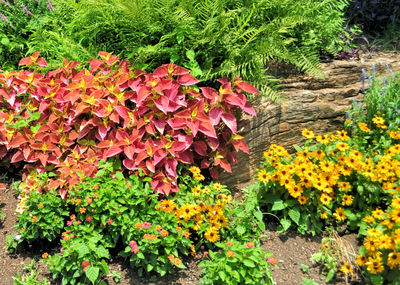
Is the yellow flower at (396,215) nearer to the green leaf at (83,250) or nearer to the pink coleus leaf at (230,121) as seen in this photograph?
the pink coleus leaf at (230,121)

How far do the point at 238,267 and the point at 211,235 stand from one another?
1.22 ft

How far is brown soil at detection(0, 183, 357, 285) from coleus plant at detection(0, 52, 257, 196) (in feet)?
1.58

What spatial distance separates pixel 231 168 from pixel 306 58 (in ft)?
3.80

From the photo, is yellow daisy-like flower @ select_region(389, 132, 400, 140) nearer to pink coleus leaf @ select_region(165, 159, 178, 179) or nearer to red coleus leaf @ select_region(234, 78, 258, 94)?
red coleus leaf @ select_region(234, 78, 258, 94)

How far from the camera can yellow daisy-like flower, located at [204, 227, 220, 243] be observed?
2650 mm

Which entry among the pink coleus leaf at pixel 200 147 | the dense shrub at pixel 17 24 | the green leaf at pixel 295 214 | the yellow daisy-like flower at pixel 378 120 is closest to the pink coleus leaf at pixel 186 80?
the pink coleus leaf at pixel 200 147

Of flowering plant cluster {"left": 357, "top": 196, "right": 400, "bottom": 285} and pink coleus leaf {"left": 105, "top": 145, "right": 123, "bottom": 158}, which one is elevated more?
pink coleus leaf {"left": 105, "top": 145, "right": 123, "bottom": 158}

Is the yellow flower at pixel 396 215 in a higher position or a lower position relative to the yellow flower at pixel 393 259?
higher

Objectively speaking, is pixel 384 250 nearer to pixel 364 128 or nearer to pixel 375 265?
pixel 375 265

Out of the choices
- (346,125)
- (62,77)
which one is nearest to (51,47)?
(62,77)

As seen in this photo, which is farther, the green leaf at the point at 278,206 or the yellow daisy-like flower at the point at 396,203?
the green leaf at the point at 278,206

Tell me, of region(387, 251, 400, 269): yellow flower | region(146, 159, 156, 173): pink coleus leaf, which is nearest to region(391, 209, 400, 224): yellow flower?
region(387, 251, 400, 269): yellow flower

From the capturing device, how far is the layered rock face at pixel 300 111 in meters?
3.40

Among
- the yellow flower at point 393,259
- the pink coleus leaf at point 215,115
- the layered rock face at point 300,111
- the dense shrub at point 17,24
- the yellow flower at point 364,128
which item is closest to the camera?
the yellow flower at point 393,259
